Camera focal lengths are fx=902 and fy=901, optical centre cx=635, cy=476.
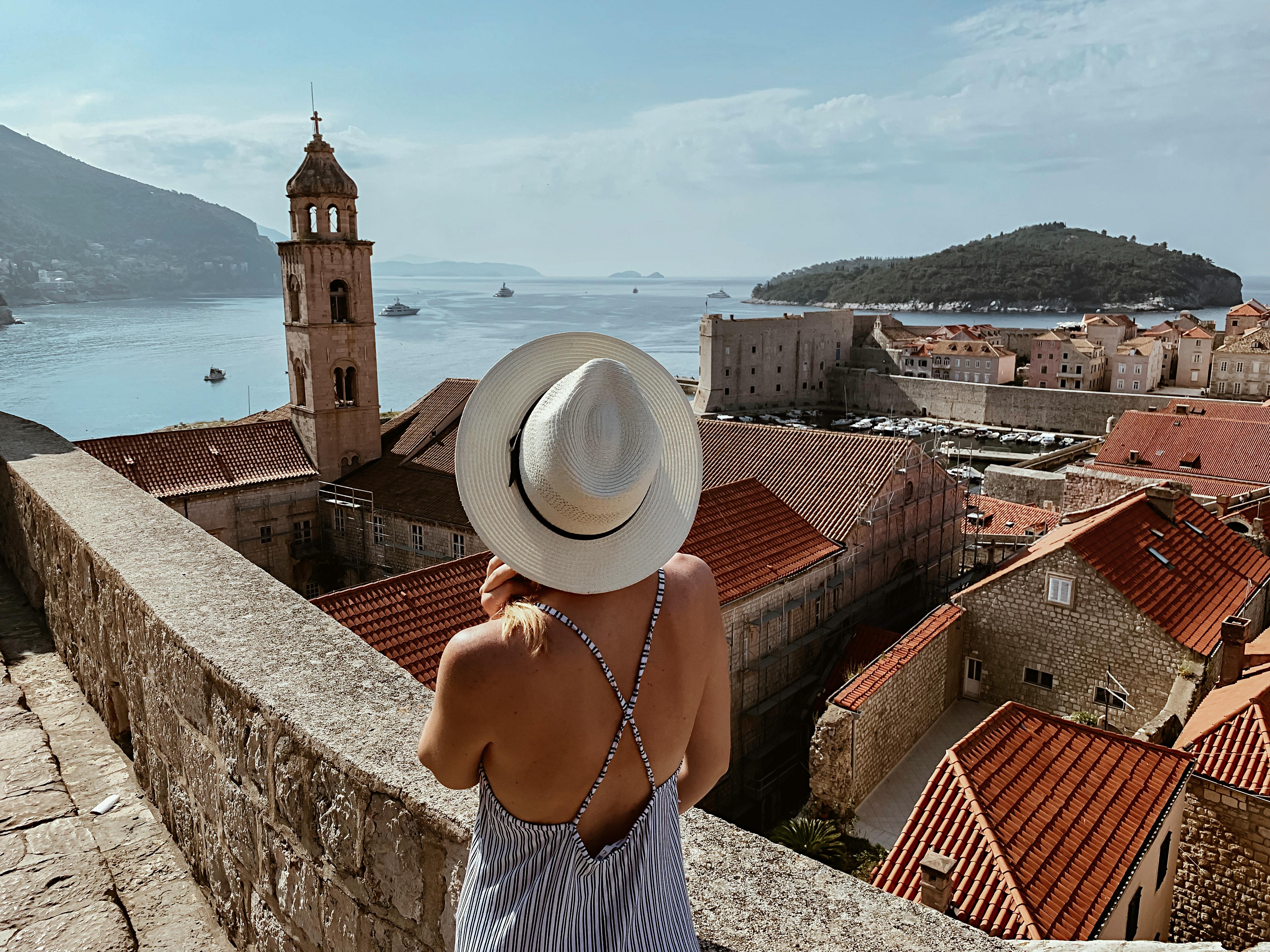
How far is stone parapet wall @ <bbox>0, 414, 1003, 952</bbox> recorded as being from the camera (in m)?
2.00

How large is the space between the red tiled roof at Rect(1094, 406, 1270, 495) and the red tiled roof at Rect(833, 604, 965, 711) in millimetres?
13737

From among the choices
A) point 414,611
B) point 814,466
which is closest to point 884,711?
point 414,611

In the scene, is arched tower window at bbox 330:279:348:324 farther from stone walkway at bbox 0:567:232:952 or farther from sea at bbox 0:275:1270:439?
sea at bbox 0:275:1270:439

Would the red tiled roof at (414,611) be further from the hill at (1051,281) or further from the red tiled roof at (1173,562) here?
the hill at (1051,281)

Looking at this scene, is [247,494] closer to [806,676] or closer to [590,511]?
[806,676]

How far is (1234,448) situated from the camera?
82.9ft

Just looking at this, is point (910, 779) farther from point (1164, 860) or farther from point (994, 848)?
point (994, 848)

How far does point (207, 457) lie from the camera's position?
21156mm

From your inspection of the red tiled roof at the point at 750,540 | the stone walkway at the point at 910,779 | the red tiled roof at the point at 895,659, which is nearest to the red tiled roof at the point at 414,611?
the red tiled roof at the point at 750,540

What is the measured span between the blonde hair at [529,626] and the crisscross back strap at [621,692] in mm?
22

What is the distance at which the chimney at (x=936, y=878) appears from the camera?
281 inches

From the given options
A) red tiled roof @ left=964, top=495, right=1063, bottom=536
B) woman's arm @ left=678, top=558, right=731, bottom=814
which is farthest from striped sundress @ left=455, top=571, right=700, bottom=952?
red tiled roof @ left=964, top=495, right=1063, bottom=536

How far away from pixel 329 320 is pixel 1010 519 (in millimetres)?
18084

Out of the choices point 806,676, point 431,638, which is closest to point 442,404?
point 806,676
